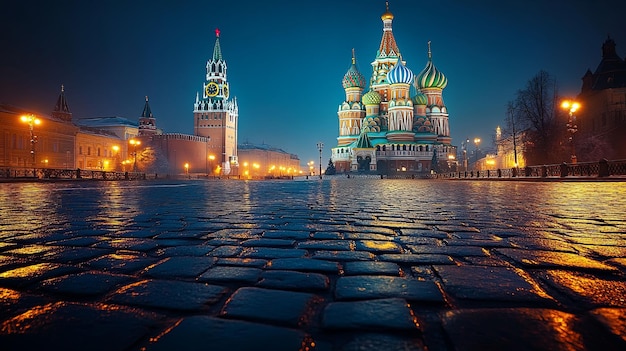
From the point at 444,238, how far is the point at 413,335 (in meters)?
2.43

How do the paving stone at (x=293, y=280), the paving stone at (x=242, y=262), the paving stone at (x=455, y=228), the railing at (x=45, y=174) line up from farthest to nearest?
the railing at (x=45, y=174) → the paving stone at (x=455, y=228) → the paving stone at (x=242, y=262) → the paving stone at (x=293, y=280)

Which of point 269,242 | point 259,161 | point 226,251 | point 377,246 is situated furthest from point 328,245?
point 259,161

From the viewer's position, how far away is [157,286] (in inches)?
76.9

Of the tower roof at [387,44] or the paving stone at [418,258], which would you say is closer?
the paving stone at [418,258]

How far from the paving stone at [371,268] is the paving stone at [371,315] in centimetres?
55

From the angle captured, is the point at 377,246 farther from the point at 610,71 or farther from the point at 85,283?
the point at 610,71

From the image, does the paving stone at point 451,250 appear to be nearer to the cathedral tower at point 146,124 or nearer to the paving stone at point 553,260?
the paving stone at point 553,260

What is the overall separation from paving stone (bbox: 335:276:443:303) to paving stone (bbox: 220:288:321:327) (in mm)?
187

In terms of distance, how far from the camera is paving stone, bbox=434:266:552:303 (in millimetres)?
1789

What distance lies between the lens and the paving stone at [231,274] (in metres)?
2.11

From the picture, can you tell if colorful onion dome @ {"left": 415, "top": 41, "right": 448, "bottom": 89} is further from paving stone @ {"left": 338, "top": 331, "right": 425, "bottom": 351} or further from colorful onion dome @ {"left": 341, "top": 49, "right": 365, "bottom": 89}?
paving stone @ {"left": 338, "top": 331, "right": 425, "bottom": 351}

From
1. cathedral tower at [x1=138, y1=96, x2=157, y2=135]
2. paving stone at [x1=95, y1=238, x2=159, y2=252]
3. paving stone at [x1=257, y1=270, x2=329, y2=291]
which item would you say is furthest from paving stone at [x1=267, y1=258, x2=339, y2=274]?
cathedral tower at [x1=138, y1=96, x2=157, y2=135]

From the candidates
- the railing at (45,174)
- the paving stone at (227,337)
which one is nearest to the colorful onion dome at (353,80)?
the railing at (45,174)

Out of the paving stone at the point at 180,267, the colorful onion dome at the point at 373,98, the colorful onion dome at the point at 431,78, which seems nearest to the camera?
the paving stone at the point at 180,267
